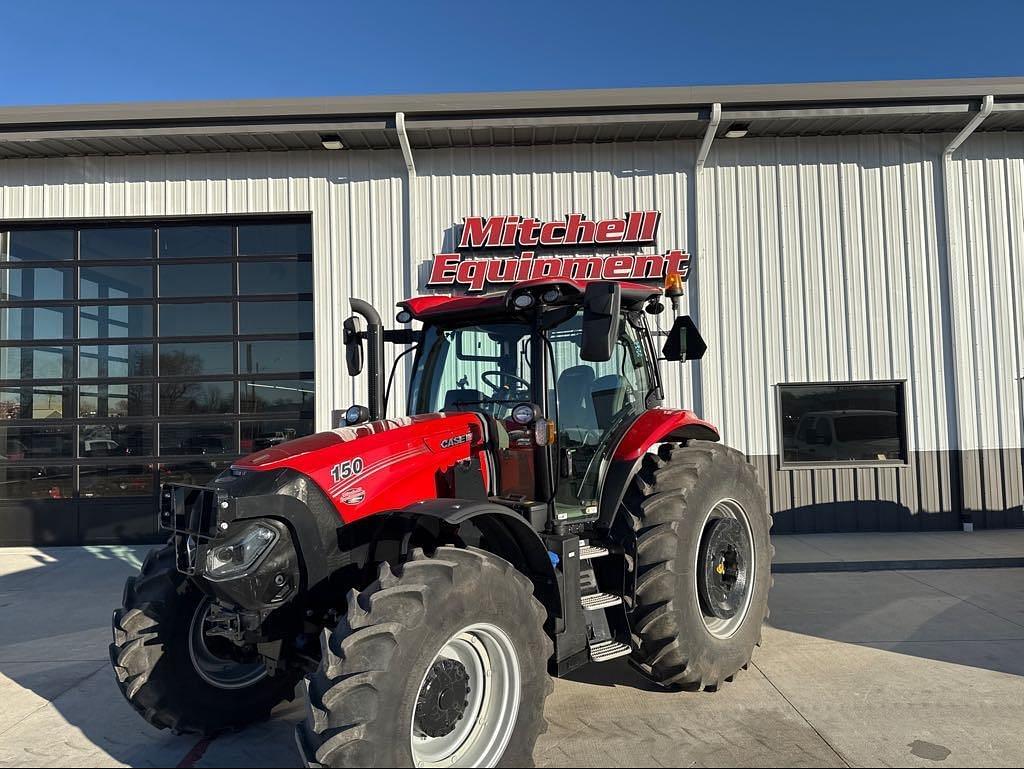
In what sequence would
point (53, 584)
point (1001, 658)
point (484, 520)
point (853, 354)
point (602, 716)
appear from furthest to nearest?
point (853, 354)
point (53, 584)
point (1001, 658)
point (602, 716)
point (484, 520)

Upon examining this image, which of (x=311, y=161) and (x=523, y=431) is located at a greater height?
(x=311, y=161)

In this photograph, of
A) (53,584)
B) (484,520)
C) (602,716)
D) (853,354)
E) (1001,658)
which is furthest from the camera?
(853,354)

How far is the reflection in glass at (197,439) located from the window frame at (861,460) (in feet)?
23.9

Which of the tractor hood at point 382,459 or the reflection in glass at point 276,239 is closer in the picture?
the tractor hood at point 382,459

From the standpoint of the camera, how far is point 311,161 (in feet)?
30.3

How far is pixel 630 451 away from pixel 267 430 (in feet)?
21.8

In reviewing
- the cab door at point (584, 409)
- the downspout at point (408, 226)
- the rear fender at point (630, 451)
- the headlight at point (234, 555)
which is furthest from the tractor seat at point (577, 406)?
the downspout at point (408, 226)

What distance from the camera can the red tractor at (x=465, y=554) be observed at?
107 inches

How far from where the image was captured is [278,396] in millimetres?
9320

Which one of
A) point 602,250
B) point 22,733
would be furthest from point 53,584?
point 602,250

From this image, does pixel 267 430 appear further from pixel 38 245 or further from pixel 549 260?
pixel 549 260

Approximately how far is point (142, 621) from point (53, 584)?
5072mm

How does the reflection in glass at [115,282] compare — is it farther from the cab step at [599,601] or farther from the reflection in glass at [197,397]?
the cab step at [599,601]

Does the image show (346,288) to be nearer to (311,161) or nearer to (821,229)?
(311,161)
